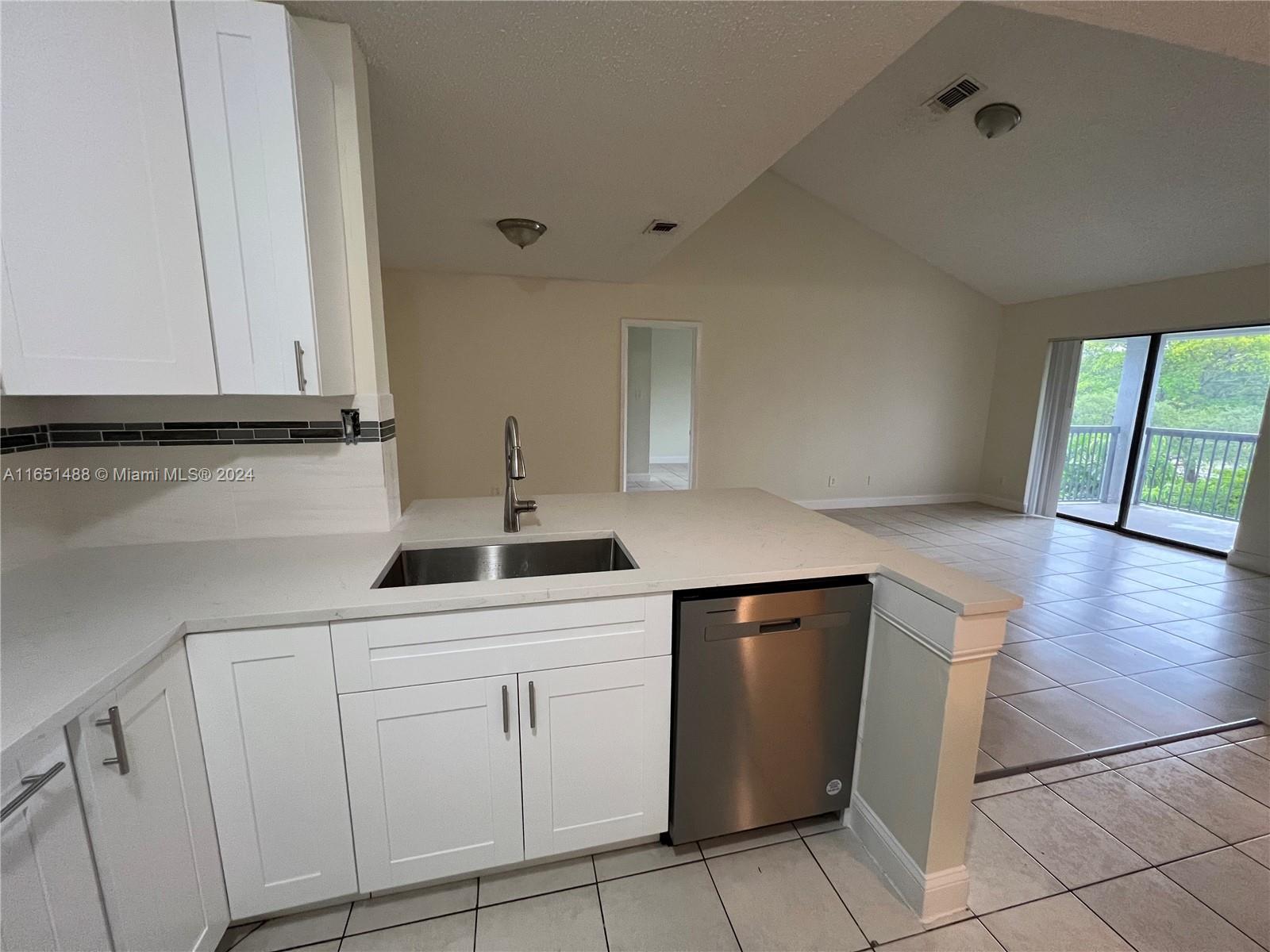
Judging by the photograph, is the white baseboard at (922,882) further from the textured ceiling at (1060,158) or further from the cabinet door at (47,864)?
the textured ceiling at (1060,158)

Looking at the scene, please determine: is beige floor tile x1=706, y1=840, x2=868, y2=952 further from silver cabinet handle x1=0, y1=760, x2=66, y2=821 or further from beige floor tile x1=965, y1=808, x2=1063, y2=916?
silver cabinet handle x1=0, y1=760, x2=66, y2=821

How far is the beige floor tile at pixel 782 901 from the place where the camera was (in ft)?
4.26

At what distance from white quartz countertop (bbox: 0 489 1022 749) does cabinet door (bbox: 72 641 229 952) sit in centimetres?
7

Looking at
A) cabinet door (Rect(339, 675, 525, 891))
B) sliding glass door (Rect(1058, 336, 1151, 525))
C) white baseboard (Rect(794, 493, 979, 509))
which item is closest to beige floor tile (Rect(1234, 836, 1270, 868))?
cabinet door (Rect(339, 675, 525, 891))

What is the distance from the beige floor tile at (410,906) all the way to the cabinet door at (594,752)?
0.75 ft

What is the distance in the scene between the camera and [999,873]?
4.89 feet

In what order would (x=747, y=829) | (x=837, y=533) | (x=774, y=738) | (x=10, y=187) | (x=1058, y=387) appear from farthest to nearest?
(x=1058, y=387) < (x=837, y=533) < (x=747, y=829) < (x=774, y=738) < (x=10, y=187)

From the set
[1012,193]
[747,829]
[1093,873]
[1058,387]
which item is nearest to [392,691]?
[747,829]

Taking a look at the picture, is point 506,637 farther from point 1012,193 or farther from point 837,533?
point 1012,193

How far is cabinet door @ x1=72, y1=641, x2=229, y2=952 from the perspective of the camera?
86 cm

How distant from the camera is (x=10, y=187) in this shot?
102cm

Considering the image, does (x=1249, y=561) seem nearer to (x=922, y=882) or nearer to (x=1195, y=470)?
(x=1195, y=470)

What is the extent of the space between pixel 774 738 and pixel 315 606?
50.3 inches

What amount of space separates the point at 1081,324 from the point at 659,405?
5.45m
